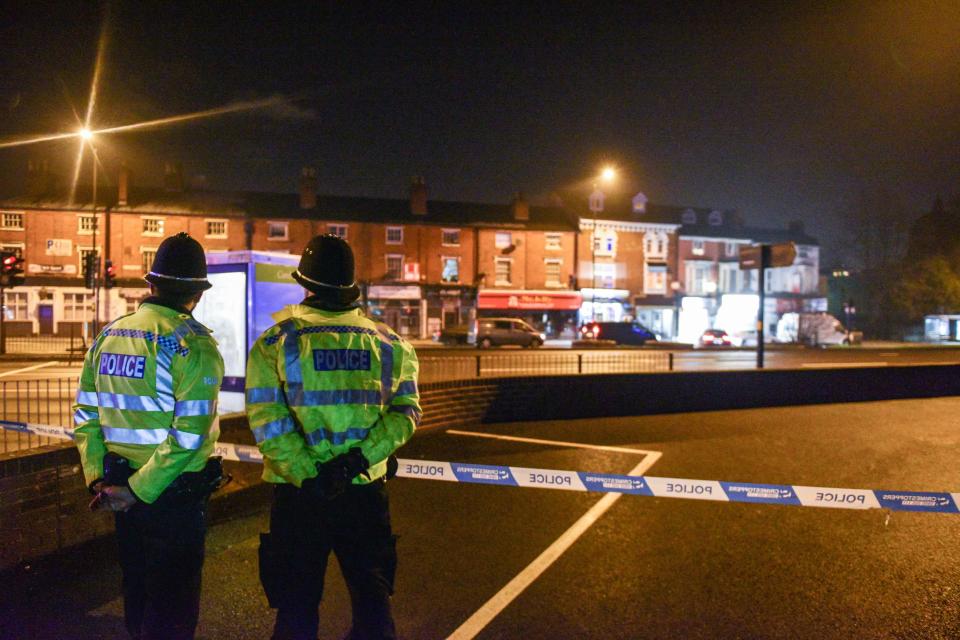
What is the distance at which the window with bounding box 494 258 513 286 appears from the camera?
43.6 m

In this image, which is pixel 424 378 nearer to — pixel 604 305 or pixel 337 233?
pixel 337 233

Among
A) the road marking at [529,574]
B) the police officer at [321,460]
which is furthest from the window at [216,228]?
the police officer at [321,460]

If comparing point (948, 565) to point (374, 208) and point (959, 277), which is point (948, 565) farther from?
point (959, 277)

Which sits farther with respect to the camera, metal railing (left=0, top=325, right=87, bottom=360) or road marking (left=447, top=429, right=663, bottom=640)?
metal railing (left=0, top=325, right=87, bottom=360)

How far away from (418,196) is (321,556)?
4190 centimetres

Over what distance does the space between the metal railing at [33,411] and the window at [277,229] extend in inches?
1060

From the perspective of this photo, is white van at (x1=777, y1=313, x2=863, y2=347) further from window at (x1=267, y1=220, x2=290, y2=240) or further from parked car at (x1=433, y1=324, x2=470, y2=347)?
window at (x1=267, y1=220, x2=290, y2=240)

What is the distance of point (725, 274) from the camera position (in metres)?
49.0

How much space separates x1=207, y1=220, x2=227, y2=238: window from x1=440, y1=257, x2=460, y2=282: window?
14468 mm

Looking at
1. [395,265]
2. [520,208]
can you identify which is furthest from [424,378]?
[520,208]

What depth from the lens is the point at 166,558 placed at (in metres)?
2.64

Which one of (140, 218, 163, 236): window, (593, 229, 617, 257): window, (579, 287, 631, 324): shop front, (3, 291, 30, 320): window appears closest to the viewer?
(3, 291, 30, 320): window

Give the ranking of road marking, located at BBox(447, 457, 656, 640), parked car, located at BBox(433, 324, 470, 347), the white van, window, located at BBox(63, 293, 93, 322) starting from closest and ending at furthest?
1. road marking, located at BBox(447, 457, 656, 640)
2. parked car, located at BBox(433, 324, 470, 347)
3. the white van
4. window, located at BBox(63, 293, 93, 322)

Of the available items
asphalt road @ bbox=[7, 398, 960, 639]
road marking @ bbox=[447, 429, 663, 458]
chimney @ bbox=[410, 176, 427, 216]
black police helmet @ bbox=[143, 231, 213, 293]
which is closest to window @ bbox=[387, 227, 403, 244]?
chimney @ bbox=[410, 176, 427, 216]
